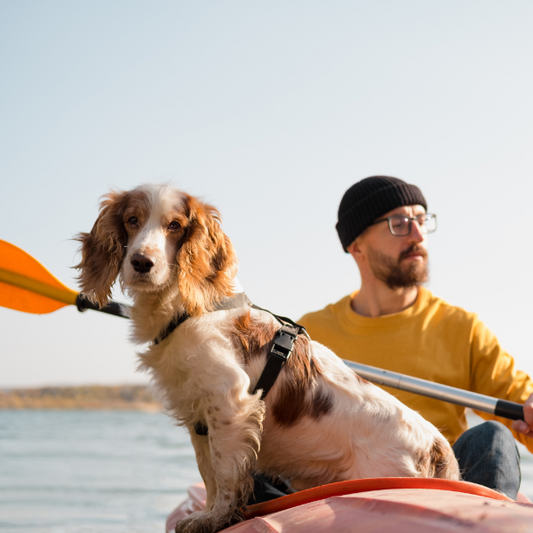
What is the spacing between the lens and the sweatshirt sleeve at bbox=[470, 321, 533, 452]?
265cm

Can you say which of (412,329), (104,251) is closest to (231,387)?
(104,251)

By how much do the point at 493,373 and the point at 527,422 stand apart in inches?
17.6

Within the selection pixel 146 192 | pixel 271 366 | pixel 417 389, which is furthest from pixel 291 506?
pixel 146 192

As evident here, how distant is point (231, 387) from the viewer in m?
Answer: 1.84

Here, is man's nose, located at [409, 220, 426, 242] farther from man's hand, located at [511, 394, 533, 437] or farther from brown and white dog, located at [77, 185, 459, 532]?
brown and white dog, located at [77, 185, 459, 532]

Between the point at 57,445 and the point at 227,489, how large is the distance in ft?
30.0

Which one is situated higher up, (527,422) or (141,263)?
(141,263)

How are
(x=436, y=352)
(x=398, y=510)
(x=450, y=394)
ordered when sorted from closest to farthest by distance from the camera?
1. (x=398, y=510)
2. (x=450, y=394)
3. (x=436, y=352)

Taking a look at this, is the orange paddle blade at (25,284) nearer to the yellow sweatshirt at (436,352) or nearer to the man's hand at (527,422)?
the yellow sweatshirt at (436,352)

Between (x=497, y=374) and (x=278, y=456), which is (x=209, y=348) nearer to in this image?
(x=278, y=456)

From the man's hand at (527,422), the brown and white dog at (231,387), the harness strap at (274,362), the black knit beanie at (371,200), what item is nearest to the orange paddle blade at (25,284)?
the brown and white dog at (231,387)

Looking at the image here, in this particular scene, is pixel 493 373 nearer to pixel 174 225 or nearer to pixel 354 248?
pixel 354 248

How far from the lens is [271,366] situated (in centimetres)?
189

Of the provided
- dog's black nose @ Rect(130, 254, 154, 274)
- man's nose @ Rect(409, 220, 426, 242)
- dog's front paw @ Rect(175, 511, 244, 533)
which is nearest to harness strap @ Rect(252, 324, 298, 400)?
dog's front paw @ Rect(175, 511, 244, 533)
